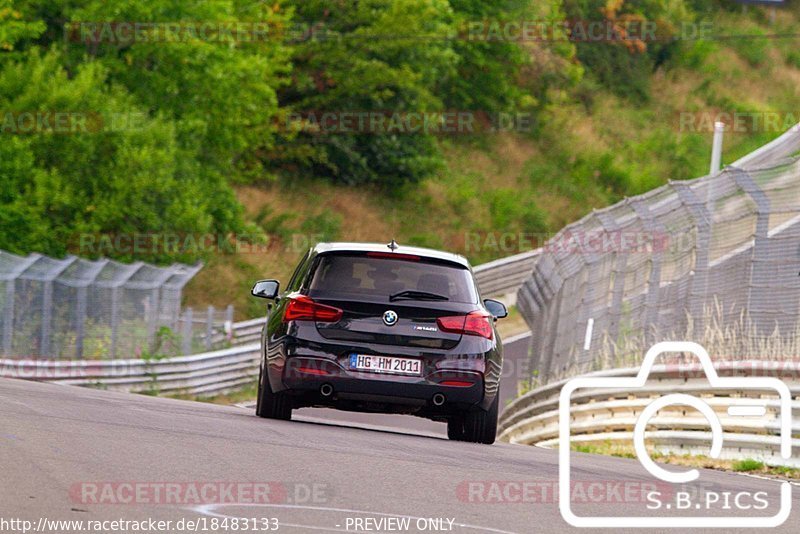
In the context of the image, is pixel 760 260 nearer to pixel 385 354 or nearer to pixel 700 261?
pixel 700 261

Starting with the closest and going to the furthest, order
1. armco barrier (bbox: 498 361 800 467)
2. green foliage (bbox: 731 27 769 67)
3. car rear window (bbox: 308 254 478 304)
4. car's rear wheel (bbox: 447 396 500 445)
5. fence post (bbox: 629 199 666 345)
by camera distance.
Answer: car rear window (bbox: 308 254 478 304) < armco barrier (bbox: 498 361 800 467) < car's rear wheel (bbox: 447 396 500 445) < fence post (bbox: 629 199 666 345) < green foliage (bbox: 731 27 769 67)

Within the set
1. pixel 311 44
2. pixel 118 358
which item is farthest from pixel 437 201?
pixel 118 358

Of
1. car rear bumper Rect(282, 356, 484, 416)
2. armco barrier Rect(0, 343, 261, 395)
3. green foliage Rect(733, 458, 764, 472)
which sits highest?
car rear bumper Rect(282, 356, 484, 416)

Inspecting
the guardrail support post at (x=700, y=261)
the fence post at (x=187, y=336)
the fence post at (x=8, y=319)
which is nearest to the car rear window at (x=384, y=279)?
the guardrail support post at (x=700, y=261)

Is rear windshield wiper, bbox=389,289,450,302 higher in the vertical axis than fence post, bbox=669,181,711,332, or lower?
lower

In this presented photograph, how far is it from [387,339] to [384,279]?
595 millimetres

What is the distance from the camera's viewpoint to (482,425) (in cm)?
1404

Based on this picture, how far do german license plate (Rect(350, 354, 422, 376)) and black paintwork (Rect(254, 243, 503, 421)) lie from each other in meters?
0.04

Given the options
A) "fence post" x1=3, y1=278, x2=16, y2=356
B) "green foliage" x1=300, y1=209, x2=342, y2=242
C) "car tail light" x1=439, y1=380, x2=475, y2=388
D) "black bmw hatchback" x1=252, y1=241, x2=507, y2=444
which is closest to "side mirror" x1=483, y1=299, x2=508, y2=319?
"black bmw hatchback" x1=252, y1=241, x2=507, y2=444

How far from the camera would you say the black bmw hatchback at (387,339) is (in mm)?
13195

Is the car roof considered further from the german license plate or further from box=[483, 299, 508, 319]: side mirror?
the german license plate

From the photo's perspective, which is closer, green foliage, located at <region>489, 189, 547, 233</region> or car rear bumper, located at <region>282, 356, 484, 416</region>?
car rear bumper, located at <region>282, 356, 484, 416</region>

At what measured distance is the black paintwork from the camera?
A: 13.2m

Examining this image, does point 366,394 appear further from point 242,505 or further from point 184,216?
point 184,216
